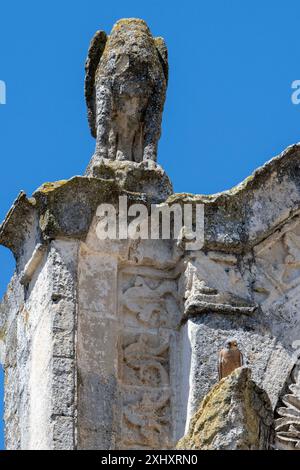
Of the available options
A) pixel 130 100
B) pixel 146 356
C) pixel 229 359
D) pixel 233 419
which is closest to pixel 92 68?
pixel 130 100

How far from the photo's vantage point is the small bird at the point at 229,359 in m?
19.0

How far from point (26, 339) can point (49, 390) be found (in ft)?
3.11

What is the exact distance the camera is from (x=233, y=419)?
1780 centimetres

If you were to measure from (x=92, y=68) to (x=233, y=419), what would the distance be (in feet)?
12.8

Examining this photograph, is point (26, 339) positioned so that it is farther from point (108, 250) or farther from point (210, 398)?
point (210, 398)

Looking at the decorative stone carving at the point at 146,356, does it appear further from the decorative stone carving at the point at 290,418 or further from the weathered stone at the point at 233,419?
the weathered stone at the point at 233,419

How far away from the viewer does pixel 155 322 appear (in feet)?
64.5

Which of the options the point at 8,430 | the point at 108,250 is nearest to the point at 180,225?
the point at 108,250

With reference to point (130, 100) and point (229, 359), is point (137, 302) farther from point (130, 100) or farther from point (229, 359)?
point (130, 100)

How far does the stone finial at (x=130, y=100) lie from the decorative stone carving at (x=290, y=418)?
208 centimetres

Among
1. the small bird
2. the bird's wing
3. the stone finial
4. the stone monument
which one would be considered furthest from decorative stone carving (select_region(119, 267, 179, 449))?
the bird's wing

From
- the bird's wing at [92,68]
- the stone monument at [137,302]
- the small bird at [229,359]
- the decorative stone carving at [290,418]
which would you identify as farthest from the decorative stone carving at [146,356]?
the bird's wing at [92,68]

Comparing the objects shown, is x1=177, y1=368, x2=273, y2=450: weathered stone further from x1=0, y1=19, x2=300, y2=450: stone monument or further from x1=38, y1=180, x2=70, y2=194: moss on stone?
x1=38, y1=180, x2=70, y2=194: moss on stone

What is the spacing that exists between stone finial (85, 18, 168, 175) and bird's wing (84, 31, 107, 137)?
6.6 inches
